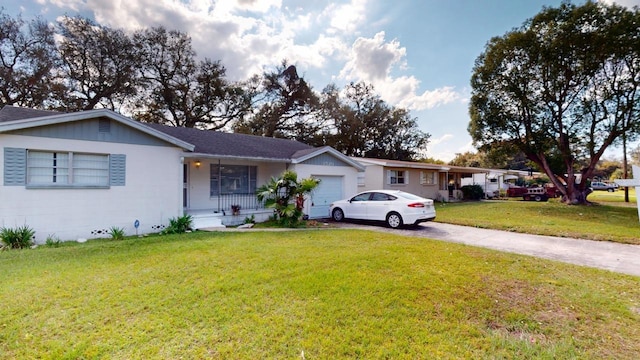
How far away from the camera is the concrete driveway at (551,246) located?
6.62 meters

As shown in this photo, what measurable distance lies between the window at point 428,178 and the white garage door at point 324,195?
10422 mm

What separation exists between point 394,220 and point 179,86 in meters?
24.2

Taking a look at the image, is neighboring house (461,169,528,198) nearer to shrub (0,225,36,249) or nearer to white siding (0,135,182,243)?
white siding (0,135,182,243)

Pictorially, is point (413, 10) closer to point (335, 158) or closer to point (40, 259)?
point (335, 158)

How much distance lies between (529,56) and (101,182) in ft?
78.4

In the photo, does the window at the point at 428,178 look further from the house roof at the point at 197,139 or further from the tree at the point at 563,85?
the house roof at the point at 197,139

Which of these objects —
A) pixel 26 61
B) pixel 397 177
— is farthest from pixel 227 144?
pixel 26 61

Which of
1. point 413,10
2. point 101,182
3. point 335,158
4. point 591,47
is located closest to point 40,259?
point 101,182

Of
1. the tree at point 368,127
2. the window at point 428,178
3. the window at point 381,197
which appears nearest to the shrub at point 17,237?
the window at point 381,197

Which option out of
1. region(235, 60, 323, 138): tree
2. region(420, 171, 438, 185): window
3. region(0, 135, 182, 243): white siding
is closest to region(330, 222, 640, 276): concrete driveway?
region(0, 135, 182, 243): white siding

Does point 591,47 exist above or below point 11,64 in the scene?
below

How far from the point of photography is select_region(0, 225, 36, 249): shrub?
24.0 ft

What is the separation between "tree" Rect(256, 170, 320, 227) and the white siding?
3299 mm

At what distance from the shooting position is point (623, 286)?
4.98 meters
